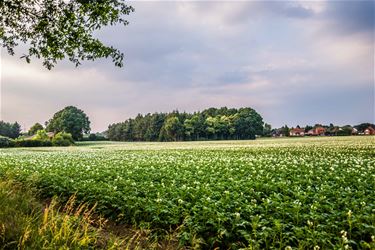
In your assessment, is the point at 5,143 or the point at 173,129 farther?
the point at 173,129

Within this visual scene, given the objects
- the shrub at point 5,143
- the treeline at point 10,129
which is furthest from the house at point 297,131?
the treeline at point 10,129

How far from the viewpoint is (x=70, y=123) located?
339 ft

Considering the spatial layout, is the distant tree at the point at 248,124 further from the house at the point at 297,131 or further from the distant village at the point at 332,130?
the house at the point at 297,131

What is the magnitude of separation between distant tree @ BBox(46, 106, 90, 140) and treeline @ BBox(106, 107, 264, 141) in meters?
31.1

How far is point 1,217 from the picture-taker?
598cm

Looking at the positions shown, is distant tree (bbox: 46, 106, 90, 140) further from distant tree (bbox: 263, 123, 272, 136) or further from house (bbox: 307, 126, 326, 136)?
house (bbox: 307, 126, 326, 136)

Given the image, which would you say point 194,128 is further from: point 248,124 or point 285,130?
point 285,130

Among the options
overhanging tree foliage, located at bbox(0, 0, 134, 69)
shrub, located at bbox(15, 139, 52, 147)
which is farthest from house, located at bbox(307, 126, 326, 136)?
overhanging tree foliage, located at bbox(0, 0, 134, 69)

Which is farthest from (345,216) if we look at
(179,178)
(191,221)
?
(179,178)

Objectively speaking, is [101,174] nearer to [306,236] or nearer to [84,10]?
[84,10]

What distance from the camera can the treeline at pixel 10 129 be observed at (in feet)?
429

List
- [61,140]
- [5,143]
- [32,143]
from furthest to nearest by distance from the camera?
[61,140] → [32,143] → [5,143]

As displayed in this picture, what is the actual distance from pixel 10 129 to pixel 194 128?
80.7 meters

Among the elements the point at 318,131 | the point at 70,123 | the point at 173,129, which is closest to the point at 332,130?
the point at 318,131
